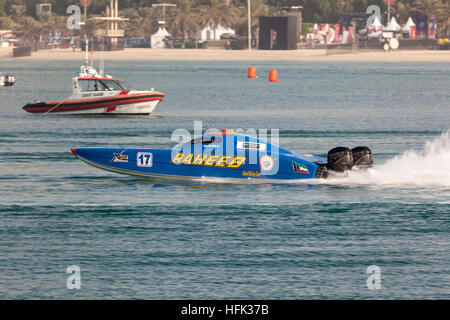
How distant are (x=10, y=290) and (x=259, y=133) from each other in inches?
1119

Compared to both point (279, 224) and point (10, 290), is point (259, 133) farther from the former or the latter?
point (10, 290)

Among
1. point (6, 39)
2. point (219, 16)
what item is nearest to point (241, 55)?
point (219, 16)

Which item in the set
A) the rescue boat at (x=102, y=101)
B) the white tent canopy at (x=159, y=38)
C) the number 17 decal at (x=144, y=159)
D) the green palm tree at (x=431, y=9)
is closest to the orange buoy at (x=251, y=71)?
the rescue boat at (x=102, y=101)

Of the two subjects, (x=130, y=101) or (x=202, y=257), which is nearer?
(x=202, y=257)

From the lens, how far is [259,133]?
4519cm

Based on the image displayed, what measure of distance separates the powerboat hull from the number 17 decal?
2406 cm

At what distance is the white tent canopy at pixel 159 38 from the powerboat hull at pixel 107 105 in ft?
473

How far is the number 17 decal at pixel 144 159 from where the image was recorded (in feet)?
90.0

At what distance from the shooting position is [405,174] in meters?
30.1

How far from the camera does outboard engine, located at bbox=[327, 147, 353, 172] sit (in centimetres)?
2658

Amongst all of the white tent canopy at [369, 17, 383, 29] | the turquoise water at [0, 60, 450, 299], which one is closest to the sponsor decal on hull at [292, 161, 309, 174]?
the turquoise water at [0, 60, 450, 299]

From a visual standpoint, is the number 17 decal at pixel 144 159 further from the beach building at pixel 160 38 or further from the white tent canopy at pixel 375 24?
the beach building at pixel 160 38

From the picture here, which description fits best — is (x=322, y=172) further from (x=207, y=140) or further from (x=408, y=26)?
(x=408, y=26)
